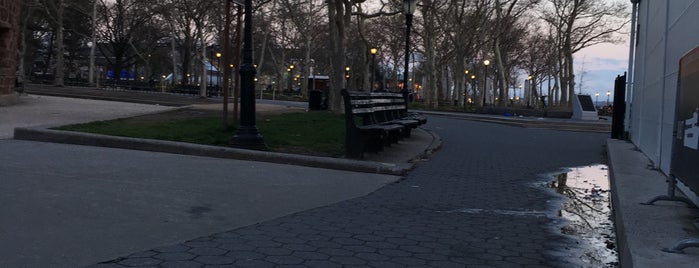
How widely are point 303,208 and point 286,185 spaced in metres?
1.27

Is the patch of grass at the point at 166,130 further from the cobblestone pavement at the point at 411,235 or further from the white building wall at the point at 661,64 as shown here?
the white building wall at the point at 661,64

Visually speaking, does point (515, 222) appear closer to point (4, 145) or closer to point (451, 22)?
point (4, 145)

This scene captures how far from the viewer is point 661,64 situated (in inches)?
380

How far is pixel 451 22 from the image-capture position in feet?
158

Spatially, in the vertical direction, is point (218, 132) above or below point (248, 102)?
below

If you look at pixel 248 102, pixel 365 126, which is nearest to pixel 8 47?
pixel 248 102

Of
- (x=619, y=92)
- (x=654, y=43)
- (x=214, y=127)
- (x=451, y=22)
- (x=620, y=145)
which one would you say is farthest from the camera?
(x=451, y=22)

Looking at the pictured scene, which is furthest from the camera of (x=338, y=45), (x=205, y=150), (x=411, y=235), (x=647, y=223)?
(x=338, y=45)

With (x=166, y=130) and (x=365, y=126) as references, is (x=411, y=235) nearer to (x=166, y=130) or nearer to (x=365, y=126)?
(x=365, y=126)

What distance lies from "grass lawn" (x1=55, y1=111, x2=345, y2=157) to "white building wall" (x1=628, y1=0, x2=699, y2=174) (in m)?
4.97

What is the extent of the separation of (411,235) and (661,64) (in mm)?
6870

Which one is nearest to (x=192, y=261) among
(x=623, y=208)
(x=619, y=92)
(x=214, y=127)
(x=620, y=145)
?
(x=623, y=208)

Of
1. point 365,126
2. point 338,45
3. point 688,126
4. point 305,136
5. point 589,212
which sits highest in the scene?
point 338,45

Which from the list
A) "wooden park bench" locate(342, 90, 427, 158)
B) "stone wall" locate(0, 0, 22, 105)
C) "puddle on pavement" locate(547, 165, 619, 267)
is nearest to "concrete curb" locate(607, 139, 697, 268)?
"puddle on pavement" locate(547, 165, 619, 267)
